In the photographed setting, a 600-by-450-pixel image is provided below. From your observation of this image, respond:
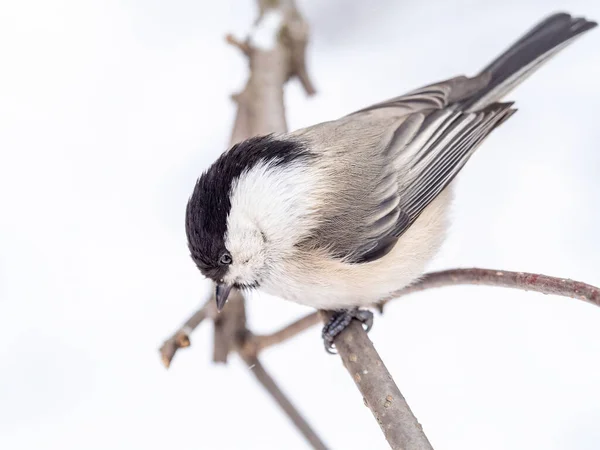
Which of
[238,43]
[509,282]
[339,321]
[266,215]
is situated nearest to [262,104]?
[238,43]

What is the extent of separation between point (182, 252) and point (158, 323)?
292 mm

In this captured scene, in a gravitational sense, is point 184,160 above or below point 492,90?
above

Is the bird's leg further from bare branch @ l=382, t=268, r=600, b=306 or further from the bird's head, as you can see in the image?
the bird's head

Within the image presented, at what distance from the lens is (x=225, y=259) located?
1.75 meters

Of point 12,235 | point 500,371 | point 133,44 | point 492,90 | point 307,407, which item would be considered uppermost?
point 133,44

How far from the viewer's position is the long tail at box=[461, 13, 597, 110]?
2.17 meters

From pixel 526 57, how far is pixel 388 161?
0.56 metres

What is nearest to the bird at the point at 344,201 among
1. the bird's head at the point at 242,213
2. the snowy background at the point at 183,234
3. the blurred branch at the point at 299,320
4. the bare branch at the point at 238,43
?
the bird's head at the point at 242,213

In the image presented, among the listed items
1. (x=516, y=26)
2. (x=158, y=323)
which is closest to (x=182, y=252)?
(x=158, y=323)

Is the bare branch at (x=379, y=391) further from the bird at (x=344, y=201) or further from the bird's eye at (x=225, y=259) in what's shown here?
the bird's eye at (x=225, y=259)

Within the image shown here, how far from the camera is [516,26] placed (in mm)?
3219

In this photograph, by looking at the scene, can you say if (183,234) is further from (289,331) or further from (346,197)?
(346,197)

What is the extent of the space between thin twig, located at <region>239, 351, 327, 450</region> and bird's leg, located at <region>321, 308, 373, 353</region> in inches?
7.5

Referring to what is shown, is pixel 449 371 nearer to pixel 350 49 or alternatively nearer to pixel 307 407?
pixel 307 407
